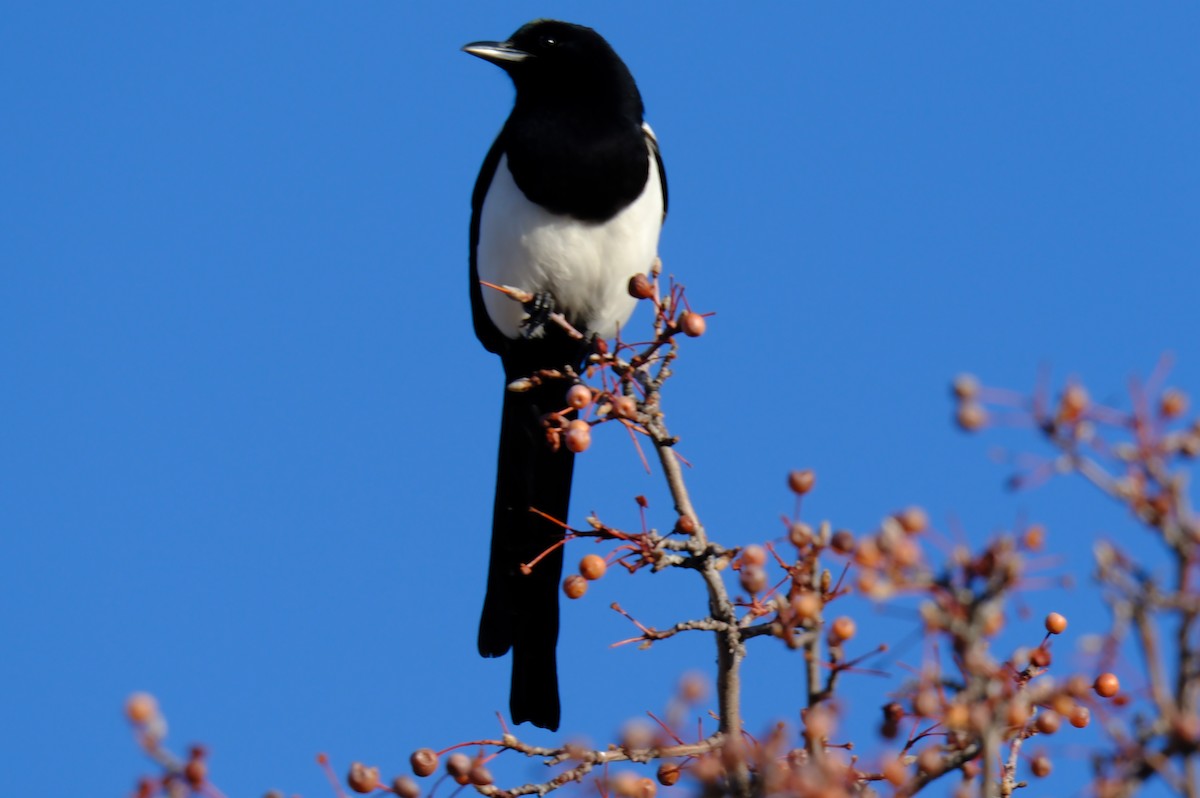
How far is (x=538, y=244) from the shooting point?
3801 millimetres

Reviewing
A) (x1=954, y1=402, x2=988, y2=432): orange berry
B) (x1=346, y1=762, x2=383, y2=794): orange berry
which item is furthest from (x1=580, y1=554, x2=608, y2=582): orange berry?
(x1=954, y1=402, x2=988, y2=432): orange berry

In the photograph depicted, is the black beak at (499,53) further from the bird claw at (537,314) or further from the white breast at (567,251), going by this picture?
the bird claw at (537,314)

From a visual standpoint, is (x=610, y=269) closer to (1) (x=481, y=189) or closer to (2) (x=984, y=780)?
(1) (x=481, y=189)

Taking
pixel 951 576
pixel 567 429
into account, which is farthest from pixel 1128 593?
pixel 567 429

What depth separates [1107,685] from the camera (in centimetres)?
220

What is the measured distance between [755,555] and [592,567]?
14.0 inches

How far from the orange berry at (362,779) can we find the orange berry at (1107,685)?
3.40ft

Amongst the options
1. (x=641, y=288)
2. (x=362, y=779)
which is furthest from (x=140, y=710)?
(x=641, y=288)

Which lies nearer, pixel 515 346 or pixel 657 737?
pixel 657 737

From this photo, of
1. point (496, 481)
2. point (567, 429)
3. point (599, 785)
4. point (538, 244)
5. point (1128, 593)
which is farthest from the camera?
point (496, 481)

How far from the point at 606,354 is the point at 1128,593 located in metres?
1.53

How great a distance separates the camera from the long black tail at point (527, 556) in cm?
363

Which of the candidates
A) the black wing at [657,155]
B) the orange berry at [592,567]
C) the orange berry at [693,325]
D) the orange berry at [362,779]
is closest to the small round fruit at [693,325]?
the orange berry at [693,325]

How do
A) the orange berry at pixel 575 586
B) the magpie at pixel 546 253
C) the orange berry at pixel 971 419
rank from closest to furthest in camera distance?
the orange berry at pixel 971 419 < the orange berry at pixel 575 586 < the magpie at pixel 546 253
